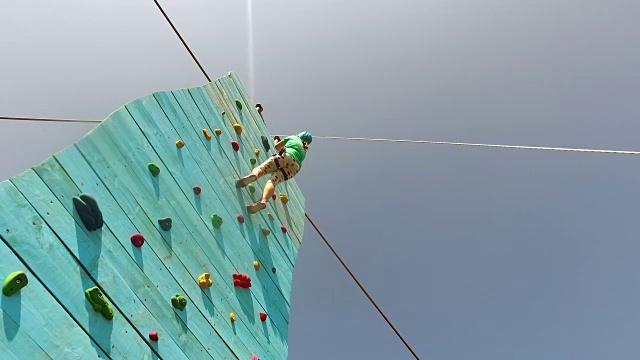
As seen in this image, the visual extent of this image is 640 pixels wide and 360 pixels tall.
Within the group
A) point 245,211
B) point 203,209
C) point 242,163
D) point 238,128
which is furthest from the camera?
point 238,128

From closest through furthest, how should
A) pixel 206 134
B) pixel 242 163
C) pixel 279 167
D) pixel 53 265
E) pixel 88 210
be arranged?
pixel 53 265 → pixel 88 210 → pixel 206 134 → pixel 242 163 → pixel 279 167

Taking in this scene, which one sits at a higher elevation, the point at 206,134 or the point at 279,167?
the point at 206,134

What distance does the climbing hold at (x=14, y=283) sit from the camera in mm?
1814

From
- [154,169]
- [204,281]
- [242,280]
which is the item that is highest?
[154,169]

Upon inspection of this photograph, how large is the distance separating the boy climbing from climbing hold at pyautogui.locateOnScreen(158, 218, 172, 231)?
1143 mm

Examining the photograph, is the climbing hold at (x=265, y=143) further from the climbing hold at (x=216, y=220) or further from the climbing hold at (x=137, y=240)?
the climbing hold at (x=137, y=240)

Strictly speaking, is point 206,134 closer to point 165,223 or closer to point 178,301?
point 165,223

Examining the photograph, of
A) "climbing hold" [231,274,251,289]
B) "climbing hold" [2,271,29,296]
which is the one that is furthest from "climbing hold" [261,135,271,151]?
"climbing hold" [2,271,29,296]

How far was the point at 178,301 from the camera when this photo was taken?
8.68 ft

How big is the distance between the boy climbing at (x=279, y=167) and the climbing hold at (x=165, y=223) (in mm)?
1143

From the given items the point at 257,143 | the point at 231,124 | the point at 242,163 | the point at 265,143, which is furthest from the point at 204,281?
the point at 265,143

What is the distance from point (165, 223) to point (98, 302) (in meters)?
0.74

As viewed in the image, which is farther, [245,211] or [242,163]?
[242,163]

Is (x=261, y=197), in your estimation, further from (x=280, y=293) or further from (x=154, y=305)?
(x=154, y=305)
